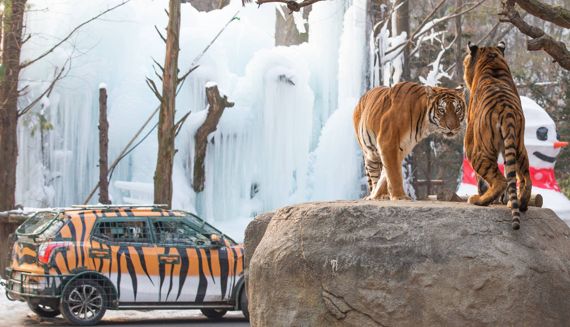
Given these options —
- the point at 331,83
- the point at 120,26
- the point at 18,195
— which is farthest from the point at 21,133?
the point at 331,83

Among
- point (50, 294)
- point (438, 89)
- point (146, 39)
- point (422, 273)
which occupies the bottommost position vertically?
point (50, 294)

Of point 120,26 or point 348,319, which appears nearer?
point 348,319

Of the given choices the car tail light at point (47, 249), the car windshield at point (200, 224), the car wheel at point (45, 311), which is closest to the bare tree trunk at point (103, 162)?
the car windshield at point (200, 224)

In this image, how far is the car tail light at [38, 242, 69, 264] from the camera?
47.8ft

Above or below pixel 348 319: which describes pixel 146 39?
above

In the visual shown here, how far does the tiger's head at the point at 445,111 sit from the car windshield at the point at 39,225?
318 inches

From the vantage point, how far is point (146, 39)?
27.2m

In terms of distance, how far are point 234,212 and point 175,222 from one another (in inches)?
417

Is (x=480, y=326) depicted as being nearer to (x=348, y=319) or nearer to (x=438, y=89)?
(x=348, y=319)

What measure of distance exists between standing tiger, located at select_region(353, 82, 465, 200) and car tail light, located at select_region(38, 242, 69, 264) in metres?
7.09

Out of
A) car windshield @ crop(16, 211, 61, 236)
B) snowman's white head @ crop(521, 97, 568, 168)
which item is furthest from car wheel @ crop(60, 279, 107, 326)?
snowman's white head @ crop(521, 97, 568, 168)

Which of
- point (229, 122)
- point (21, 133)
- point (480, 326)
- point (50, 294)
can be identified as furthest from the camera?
point (229, 122)

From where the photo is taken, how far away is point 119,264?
48.9 feet

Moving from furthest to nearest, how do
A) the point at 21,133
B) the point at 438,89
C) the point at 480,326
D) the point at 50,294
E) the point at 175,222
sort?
the point at 21,133 → the point at 175,222 → the point at 50,294 → the point at 438,89 → the point at 480,326
